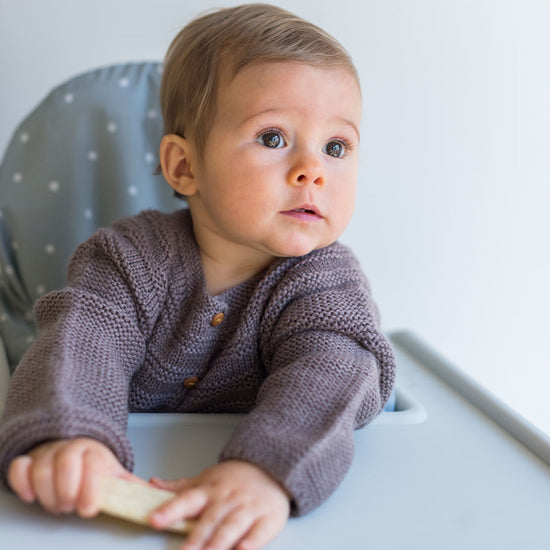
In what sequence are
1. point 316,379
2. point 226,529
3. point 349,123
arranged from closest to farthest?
1. point 226,529
2. point 316,379
3. point 349,123

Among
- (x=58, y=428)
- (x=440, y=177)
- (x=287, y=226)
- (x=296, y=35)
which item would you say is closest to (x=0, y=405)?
(x=58, y=428)

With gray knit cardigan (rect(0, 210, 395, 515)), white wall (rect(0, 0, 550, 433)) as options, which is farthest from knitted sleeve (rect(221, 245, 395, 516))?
white wall (rect(0, 0, 550, 433))

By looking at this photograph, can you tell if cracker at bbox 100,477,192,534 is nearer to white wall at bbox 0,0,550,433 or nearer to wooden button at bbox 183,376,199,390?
wooden button at bbox 183,376,199,390

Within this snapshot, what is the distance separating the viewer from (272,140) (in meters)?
0.65

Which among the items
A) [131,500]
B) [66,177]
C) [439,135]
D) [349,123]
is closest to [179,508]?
[131,500]

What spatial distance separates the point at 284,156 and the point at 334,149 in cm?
6

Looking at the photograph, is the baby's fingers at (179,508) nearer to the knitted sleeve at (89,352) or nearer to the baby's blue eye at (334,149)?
the knitted sleeve at (89,352)

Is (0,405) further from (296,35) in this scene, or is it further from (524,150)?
(524,150)

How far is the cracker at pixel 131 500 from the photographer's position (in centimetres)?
45

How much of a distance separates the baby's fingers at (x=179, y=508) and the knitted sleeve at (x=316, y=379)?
46mm

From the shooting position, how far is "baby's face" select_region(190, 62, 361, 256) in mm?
644

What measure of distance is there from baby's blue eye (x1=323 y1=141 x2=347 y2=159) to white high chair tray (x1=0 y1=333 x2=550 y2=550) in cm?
26

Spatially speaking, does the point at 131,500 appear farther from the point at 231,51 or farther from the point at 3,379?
the point at 231,51

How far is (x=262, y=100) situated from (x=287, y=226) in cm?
12
